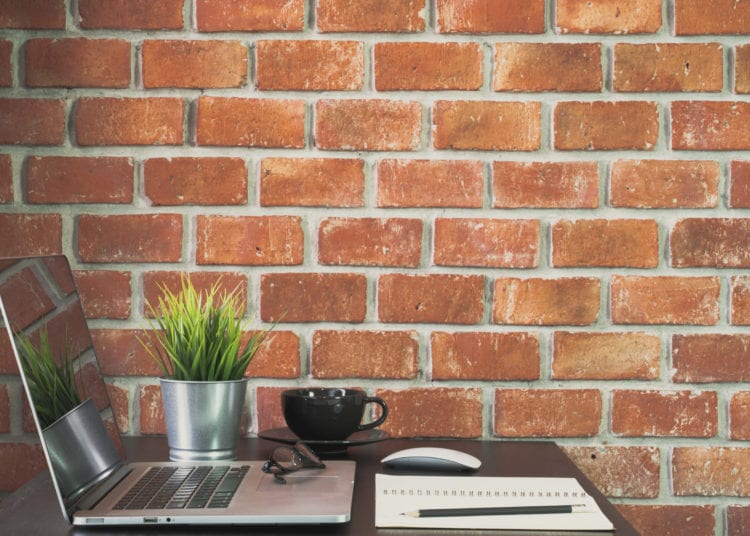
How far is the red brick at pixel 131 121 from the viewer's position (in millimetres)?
1555

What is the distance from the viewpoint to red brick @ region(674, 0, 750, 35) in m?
1.55

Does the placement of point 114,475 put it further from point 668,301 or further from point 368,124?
point 668,301

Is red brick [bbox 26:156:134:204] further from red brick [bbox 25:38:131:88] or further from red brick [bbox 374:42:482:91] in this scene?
red brick [bbox 374:42:482:91]

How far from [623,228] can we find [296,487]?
2.57ft

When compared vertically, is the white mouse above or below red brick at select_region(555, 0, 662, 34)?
below

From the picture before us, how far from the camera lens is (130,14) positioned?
5.09 feet

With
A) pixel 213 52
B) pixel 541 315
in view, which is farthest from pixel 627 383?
pixel 213 52

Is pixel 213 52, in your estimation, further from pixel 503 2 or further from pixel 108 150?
pixel 503 2

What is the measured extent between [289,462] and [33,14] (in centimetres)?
94

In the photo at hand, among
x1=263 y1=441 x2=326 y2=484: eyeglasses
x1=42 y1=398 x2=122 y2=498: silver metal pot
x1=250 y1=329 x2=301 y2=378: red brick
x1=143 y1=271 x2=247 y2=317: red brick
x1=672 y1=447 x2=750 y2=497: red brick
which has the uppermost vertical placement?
x1=143 y1=271 x2=247 y2=317: red brick

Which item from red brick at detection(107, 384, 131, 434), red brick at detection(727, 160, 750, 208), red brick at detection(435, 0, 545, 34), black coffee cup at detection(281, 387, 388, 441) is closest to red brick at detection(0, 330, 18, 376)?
red brick at detection(107, 384, 131, 434)

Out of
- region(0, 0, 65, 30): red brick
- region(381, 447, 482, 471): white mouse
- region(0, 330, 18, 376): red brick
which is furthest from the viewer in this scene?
region(0, 0, 65, 30): red brick

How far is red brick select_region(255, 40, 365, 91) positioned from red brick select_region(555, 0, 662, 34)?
37cm

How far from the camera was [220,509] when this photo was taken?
102cm
